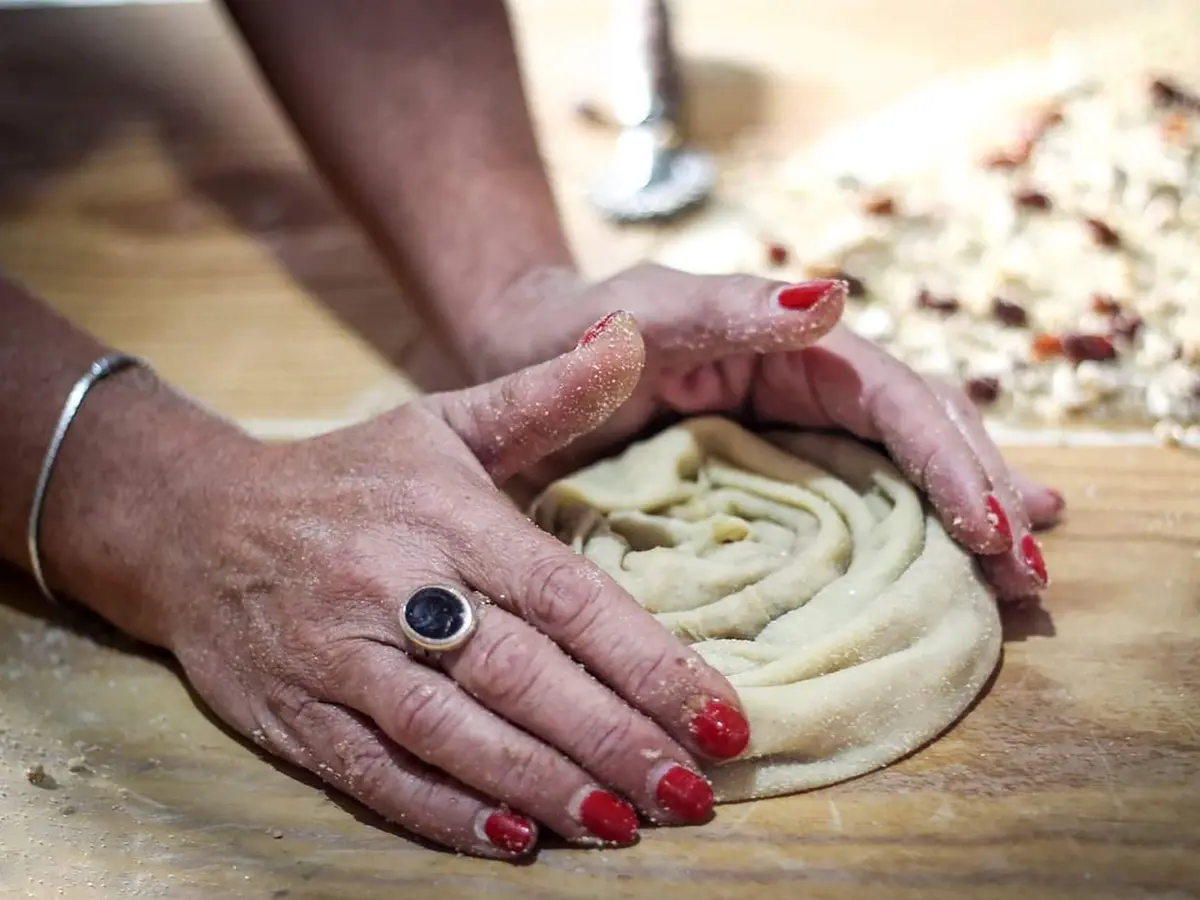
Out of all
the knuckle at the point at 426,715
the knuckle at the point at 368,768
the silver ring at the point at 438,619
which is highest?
the silver ring at the point at 438,619

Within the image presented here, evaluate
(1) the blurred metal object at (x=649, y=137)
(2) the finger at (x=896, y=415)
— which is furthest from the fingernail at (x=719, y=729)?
(1) the blurred metal object at (x=649, y=137)

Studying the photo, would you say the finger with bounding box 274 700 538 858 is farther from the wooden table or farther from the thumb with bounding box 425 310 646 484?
the thumb with bounding box 425 310 646 484

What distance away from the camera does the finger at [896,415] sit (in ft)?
2.56

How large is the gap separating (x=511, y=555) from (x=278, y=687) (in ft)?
0.59

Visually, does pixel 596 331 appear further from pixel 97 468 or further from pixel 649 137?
pixel 649 137

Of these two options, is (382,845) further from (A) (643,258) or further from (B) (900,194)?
(B) (900,194)

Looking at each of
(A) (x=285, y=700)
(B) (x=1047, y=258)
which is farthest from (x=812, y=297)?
(B) (x=1047, y=258)

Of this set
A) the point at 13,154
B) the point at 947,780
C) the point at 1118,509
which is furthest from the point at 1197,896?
the point at 13,154

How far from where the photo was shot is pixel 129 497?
842 mm

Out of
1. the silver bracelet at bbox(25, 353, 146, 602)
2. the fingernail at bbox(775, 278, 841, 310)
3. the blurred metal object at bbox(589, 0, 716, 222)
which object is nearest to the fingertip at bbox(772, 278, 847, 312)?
the fingernail at bbox(775, 278, 841, 310)

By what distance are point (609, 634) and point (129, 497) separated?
389 millimetres

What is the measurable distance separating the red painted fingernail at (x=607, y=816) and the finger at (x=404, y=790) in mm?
34

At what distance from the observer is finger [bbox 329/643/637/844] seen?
2.17ft

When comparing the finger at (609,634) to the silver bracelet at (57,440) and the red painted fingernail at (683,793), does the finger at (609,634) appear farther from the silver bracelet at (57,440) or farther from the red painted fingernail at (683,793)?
the silver bracelet at (57,440)
